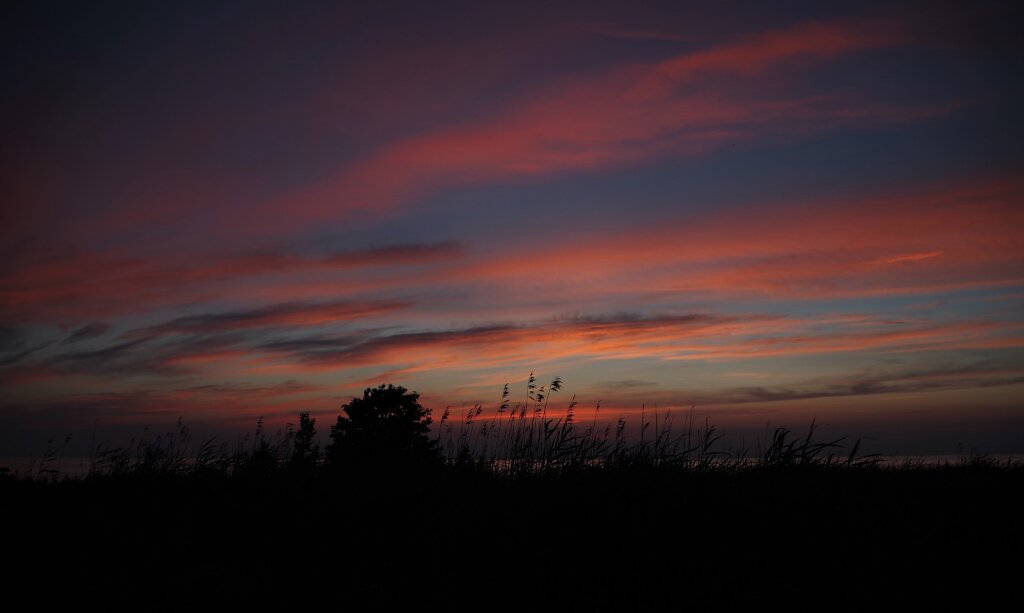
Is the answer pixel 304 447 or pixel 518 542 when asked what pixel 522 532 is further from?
pixel 304 447

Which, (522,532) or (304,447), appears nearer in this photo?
(522,532)

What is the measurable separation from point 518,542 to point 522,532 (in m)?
0.12

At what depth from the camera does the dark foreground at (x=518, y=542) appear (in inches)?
223

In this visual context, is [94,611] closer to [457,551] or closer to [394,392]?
[457,551]

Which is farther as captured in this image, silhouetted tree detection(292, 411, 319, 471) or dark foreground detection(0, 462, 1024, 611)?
silhouetted tree detection(292, 411, 319, 471)

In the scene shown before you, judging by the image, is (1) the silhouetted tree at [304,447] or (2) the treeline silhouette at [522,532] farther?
(1) the silhouetted tree at [304,447]

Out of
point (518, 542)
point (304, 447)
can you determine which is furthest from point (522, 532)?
point (304, 447)

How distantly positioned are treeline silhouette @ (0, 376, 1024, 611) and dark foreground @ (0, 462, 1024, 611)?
0.02 m

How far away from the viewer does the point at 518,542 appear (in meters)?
6.39

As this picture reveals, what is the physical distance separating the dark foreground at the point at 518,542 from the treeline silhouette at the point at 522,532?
0.02 meters

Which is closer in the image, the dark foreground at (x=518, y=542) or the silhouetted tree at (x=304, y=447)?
the dark foreground at (x=518, y=542)

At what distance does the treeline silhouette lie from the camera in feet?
18.7

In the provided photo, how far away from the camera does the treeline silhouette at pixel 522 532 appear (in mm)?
5715

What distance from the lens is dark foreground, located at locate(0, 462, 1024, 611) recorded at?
223 inches
